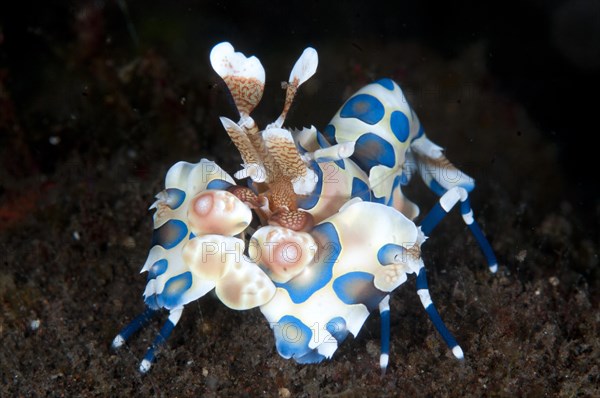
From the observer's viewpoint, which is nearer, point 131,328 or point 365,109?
point 131,328

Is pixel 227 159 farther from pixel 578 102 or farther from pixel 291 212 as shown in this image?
pixel 578 102

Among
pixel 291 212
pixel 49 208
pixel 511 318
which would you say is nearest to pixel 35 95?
pixel 49 208

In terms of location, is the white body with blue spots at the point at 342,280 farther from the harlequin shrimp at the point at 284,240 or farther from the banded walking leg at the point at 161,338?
the banded walking leg at the point at 161,338

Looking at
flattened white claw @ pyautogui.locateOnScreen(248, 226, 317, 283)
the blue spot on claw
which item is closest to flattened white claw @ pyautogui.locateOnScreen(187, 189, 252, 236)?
flattened white claw @ pyautogui.locateOnScreen(248, 226, 317, 283)

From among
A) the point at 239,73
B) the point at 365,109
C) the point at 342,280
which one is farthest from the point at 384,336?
the point at 239,73

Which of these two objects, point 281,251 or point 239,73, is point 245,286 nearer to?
point 281,251

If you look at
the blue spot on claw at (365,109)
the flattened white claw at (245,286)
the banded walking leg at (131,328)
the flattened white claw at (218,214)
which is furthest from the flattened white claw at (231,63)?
the banded walking leg at (131,328)
